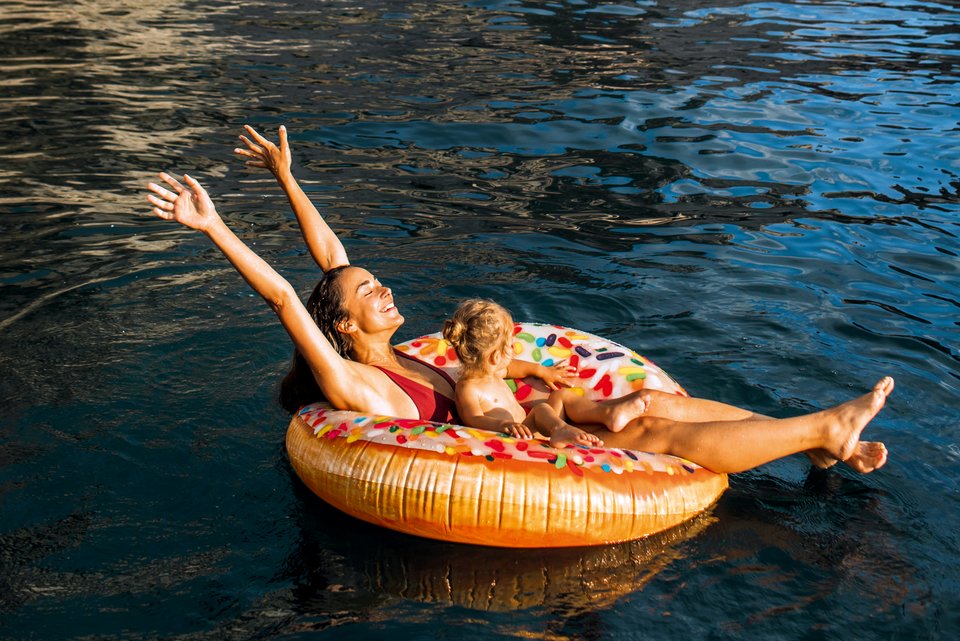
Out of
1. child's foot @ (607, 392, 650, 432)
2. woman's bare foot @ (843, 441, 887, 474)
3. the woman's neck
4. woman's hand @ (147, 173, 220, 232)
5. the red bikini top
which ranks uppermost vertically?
woman's hand @ (147, 173, 220, 232)

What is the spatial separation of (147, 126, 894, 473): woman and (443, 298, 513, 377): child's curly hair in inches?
14.0

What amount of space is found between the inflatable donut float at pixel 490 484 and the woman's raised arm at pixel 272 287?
0.56 ft

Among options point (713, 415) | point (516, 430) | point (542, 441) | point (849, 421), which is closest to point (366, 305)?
point (516, 430)

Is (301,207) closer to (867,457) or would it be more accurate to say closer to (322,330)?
(322,330)

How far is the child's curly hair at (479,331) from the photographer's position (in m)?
5.33

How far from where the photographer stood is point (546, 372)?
19.5 feet

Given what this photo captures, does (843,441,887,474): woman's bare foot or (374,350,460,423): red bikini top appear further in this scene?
(374,350,460,423): red bikini top

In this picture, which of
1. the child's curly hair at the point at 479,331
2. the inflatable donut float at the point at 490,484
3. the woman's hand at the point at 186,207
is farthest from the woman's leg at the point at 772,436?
the woman's hand at the point at 186,207

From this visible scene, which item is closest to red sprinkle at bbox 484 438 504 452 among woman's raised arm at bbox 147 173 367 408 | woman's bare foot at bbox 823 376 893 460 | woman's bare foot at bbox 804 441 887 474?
woman's raised arm at bbox 147 173 367 408

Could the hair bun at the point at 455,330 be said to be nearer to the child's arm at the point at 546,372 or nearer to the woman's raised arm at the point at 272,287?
the woman's raised arm at the point at 272,287

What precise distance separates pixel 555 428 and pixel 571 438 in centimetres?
16

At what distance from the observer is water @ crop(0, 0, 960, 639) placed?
467 centimetres

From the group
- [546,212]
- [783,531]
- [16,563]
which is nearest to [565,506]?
[783,531]

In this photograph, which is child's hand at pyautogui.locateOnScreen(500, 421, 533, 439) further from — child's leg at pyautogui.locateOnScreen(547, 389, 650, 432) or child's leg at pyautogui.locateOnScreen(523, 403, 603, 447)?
child's leg at pyautogui.locateOnScreen(547, 389, 650, 432)
